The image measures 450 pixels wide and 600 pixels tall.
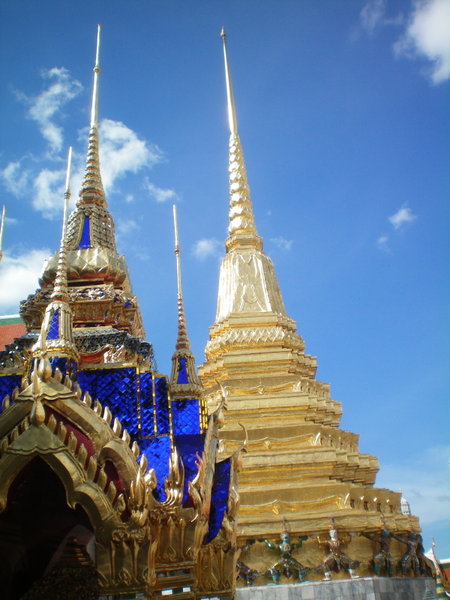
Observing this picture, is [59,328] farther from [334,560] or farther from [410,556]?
[410,556]

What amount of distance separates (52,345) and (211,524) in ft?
6.71

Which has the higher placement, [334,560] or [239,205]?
[239,205]

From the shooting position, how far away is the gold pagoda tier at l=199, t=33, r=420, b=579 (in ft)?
41.8

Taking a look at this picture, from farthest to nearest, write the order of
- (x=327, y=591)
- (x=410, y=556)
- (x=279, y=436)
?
1. (x=279, y=436)
2. (x=410, y=556)
3. (x=327, y=591)

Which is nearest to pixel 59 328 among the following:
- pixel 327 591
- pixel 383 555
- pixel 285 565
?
pixel 285 565

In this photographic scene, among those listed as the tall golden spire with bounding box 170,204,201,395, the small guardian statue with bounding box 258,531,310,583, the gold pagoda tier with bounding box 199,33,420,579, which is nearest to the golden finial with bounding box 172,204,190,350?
the tall golden spire with bounding box 170,204,201,395

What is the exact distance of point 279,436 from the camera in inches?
575

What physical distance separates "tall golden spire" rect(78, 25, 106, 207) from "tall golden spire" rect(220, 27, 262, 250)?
13330mm

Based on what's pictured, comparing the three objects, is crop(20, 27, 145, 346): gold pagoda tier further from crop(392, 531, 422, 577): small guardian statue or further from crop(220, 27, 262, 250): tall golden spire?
crop(220, 27, 262, 250): tall golden spire

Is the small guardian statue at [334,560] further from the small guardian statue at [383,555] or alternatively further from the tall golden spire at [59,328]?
the tall golden spire at [59,328]

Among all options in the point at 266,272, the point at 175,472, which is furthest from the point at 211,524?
the point at 266,272

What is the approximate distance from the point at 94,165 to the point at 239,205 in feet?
47.4

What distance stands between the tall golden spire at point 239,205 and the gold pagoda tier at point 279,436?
0.34 meters

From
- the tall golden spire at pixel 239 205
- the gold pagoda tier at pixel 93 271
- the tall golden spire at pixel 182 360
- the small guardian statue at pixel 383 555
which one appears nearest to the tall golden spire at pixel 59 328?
the gold pagoda tier at pixel 93 271
